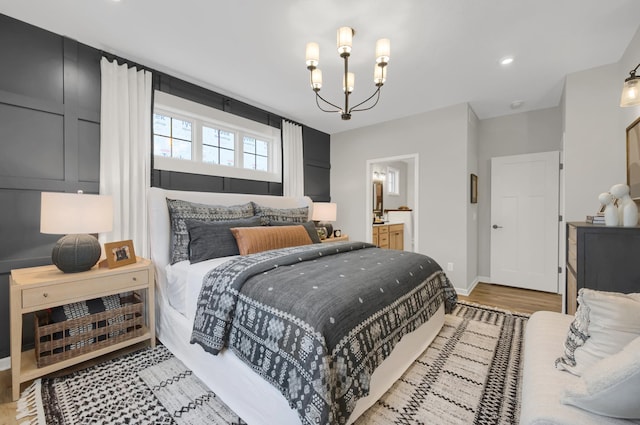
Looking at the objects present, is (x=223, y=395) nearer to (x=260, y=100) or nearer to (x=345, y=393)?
(x=345, y=393)

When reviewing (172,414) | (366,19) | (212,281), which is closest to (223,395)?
(172,414)

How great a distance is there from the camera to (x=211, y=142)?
129 inches

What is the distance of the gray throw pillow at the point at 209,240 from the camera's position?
7.36ft

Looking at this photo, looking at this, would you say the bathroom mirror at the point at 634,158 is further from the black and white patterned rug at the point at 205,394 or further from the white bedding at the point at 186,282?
the white bedding at the point at 186,282

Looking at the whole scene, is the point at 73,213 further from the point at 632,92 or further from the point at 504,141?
the point at 504,141

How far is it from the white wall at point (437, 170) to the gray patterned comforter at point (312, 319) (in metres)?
1.92

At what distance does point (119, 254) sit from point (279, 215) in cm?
148

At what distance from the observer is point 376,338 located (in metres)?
1.47

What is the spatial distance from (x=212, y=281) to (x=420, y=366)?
5.20ft

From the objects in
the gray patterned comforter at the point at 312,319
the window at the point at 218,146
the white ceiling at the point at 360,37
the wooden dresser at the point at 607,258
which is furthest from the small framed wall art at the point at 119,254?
the wooden dresser at the point at 607,258

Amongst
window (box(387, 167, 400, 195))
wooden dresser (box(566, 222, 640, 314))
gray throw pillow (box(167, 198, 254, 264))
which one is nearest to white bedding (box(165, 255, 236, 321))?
gray throw pillow (box(167, 198, 254, 264))

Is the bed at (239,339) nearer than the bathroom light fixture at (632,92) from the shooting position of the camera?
Yes

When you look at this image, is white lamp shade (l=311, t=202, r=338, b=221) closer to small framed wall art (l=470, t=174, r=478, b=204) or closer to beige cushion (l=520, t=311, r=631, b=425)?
small framed wall art (l=470, t=174, r=478, b=204)

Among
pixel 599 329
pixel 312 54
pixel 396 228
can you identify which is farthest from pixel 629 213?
pixel 396 228
